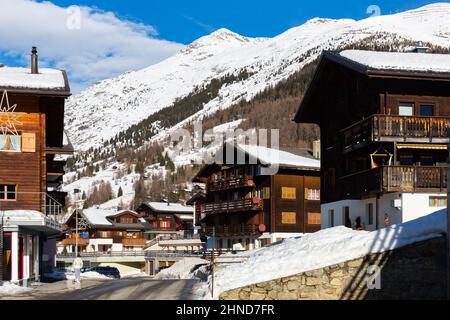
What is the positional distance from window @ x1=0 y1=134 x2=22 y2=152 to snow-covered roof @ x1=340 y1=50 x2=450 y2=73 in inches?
722

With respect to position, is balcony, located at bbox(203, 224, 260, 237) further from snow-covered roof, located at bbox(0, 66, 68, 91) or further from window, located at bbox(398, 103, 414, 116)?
window, located at bbox(398, 103, 414, 116)

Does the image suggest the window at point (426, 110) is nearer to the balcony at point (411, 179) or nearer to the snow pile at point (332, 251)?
the balcony at point (411, 179)

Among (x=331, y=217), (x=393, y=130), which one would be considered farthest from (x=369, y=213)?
(x=331, y=217)

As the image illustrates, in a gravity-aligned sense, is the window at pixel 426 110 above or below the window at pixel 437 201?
above

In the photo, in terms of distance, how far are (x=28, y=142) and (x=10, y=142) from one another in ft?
2.95

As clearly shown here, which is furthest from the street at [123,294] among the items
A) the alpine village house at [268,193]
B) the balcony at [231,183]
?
the balcony at [231,183]

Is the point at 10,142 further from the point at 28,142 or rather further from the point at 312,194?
the point at 312,194

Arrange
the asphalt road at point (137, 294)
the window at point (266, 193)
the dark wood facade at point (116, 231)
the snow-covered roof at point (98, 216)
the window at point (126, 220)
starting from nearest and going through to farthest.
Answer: the asphalt road at point (137, 294) < the window at point (266, 193) < the dark wood facade at point (116, 231) < the snow-covered roof at point (98, 216) < the window at point (126, 220)

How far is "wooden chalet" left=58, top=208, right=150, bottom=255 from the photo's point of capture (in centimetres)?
12850

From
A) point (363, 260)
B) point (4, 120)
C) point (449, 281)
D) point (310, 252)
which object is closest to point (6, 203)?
point (4, 120)

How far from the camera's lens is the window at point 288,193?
7544 cm

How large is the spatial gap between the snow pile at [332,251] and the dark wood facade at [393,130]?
33.0 ft

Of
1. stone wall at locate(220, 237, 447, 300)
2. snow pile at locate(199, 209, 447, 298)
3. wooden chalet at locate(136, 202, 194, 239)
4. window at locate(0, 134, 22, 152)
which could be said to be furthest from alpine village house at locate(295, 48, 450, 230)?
wooden chalet at locate(136, 202, 194, 239)

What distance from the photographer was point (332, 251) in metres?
26.4
